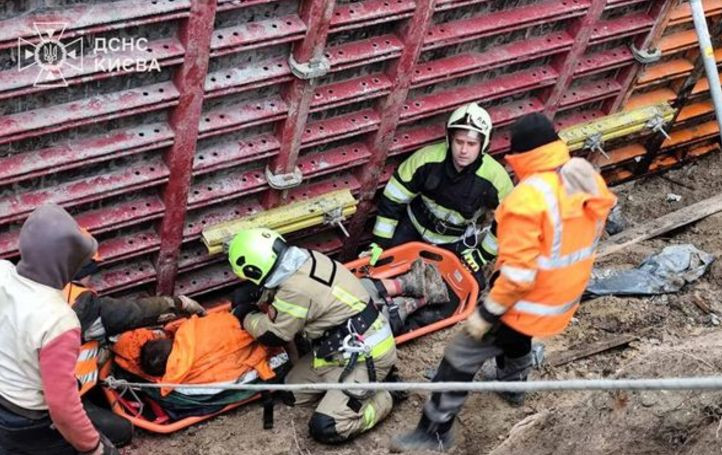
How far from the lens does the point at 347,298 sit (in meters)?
5.89

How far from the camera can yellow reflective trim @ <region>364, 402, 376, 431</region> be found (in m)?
6.02

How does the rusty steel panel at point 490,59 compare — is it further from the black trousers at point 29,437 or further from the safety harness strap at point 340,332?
the black trousers at point 29,437

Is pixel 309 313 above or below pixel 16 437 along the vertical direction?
above

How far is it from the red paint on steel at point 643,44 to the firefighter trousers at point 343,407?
330 centimetres

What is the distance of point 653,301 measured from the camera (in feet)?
23.4

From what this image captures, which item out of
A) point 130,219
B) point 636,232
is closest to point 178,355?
point 130,219

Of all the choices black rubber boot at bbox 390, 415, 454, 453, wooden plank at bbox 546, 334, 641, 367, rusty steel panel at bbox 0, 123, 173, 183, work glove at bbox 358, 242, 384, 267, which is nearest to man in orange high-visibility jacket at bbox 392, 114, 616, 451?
black rubber boot at bbox 390, 415, 454, 453

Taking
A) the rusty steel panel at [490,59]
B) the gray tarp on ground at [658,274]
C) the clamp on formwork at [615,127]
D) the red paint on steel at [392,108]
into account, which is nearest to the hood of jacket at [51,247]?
the red paint on steel at [392,108]

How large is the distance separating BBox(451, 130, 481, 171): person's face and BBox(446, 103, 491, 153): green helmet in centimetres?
4

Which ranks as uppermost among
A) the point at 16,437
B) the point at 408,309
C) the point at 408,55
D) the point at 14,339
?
the point at 408,55

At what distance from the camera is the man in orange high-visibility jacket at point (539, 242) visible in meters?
4.94

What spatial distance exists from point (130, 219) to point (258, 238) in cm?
84

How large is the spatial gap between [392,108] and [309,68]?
920 millimetres

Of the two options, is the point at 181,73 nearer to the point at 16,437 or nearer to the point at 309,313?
the point at 309,313
